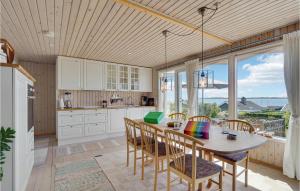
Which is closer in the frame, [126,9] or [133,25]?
[126,9]

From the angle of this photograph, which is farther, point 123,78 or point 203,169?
point 123,78

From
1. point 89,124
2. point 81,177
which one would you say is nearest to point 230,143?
point 81,177

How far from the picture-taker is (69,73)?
4.65m

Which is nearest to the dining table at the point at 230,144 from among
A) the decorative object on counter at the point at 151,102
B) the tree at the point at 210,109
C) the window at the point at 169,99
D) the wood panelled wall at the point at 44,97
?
the tree at the point at 210,109

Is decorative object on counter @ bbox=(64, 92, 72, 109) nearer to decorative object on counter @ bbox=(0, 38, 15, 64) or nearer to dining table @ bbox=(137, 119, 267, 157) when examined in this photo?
decorative object on counter @ bbox=(0, 38, 15, 64)

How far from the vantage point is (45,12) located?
7.43 feet

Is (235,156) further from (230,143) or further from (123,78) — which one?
(123,78)

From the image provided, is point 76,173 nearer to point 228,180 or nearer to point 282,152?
point 228,180

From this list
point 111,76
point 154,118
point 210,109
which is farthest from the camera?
point 111,76

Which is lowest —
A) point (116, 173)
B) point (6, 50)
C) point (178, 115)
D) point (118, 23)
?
point (116, 173)

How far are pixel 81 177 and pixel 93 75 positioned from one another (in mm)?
3182

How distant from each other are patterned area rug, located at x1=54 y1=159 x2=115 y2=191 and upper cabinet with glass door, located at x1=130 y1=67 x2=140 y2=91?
322 centimetres

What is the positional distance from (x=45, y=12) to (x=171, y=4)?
1.72 m

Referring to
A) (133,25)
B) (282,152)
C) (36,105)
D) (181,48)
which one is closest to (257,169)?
(282,152)
